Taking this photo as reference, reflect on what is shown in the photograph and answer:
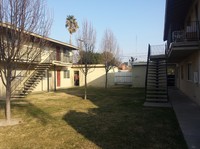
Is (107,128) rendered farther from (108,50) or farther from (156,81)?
(108,50)

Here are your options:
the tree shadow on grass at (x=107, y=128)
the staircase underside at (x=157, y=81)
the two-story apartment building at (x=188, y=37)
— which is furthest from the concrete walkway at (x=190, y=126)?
the staircase underside at (x=157, y=81)

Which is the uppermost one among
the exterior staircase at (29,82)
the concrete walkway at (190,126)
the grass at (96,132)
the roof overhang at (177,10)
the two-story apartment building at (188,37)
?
the roof overhang at (177,10)

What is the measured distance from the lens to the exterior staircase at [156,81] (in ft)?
42.4

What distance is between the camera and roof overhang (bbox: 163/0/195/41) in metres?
13.0

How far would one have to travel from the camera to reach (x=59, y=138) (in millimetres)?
6074

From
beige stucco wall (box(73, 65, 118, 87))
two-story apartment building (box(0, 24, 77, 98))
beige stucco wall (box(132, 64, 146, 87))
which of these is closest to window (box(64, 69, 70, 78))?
two-story apartment building (box(0, 24, 77, 98))

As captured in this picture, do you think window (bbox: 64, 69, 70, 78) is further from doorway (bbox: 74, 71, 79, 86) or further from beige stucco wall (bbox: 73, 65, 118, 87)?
beige stucco wall (bbox: 73, 65, 118, 87)

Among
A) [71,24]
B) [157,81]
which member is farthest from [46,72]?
[71,24]

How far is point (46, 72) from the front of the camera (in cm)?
2314

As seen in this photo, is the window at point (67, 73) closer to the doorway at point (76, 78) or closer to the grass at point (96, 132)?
the doorway at point (76, 78)

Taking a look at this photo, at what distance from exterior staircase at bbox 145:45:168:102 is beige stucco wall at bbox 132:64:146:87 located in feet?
28.7

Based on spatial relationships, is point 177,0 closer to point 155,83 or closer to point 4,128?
point 155,83

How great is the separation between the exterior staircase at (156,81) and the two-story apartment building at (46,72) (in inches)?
266

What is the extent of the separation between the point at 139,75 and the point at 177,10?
511 inches
